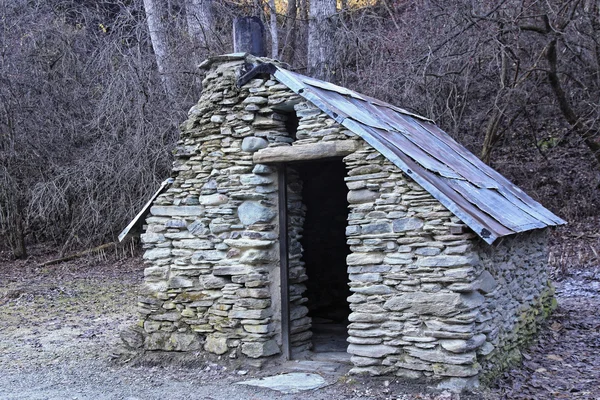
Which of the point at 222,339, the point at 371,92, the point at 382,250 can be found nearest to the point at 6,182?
the point at 371,92

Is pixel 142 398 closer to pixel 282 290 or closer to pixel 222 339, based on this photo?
pixel 222 339

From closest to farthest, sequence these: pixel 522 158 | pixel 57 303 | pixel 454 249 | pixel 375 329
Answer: pixel 454 249 < pixel 375 329 < pixel 57 303 < pixel 522 158

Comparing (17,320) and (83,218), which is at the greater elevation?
(83,218)

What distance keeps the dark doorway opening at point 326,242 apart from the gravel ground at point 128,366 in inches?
113

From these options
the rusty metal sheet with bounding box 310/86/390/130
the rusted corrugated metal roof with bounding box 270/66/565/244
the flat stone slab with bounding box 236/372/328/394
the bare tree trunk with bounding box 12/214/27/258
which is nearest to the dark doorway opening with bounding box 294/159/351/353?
the rusted corrugated metal roof with bounding box 270/66/565/244

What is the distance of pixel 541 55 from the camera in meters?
12.3

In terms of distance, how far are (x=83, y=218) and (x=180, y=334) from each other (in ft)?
24.6

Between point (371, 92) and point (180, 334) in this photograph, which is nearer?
point (180, 334)

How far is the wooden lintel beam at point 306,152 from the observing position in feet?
20.6

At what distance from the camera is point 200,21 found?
13812mm

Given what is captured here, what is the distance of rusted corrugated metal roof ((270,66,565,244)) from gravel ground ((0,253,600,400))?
150 centimetres

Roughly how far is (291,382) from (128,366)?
2.11 metres

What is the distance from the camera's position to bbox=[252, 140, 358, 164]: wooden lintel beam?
6.28 meters

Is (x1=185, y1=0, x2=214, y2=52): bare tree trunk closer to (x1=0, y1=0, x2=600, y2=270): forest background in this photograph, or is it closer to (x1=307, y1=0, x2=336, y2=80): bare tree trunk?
(x1=0, y1=0, x2=600, y2=270): forest background
